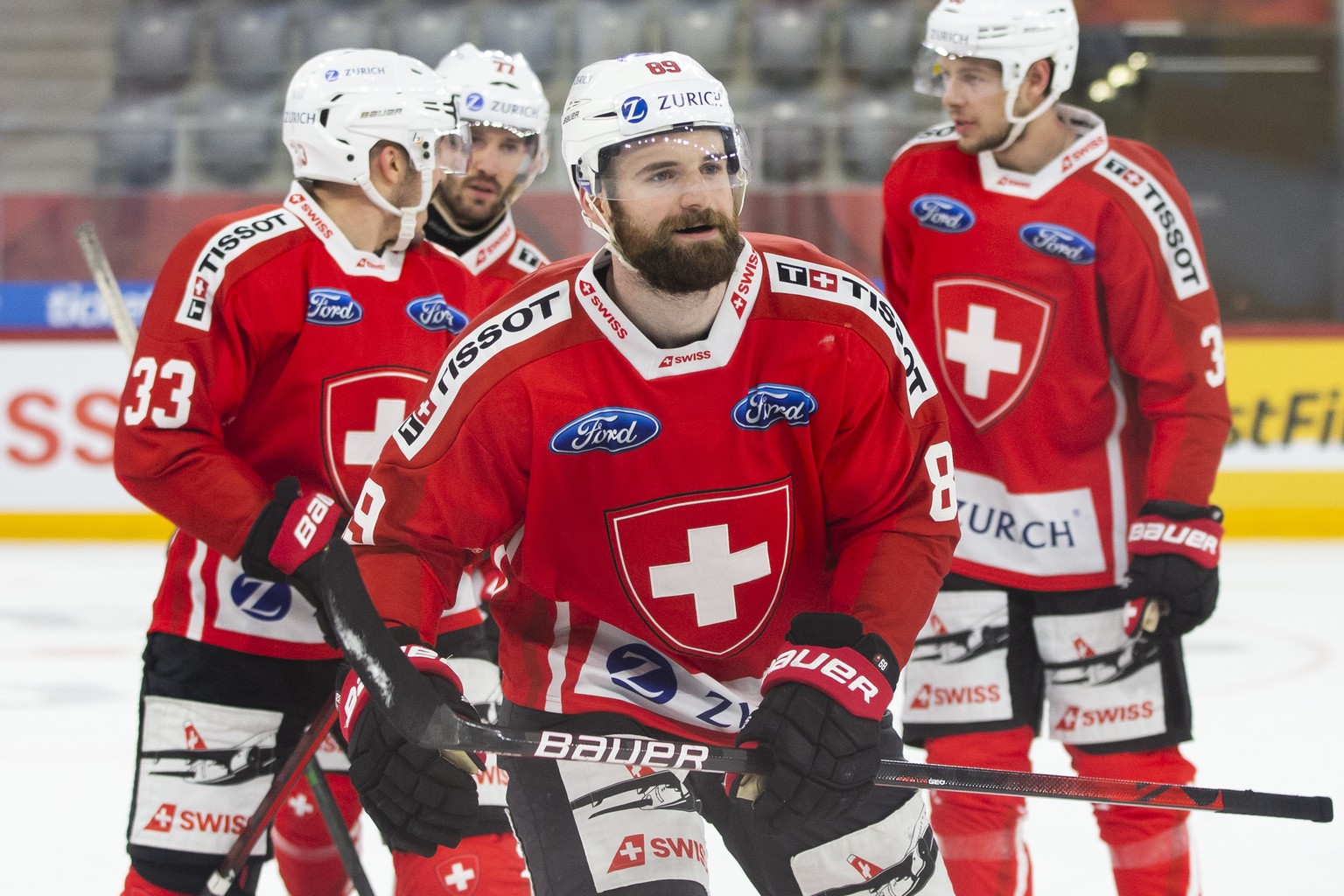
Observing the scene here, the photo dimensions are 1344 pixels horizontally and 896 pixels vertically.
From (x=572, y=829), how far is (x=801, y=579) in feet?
1.31

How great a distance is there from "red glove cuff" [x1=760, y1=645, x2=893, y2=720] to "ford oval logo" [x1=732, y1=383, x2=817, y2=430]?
0.84 ft

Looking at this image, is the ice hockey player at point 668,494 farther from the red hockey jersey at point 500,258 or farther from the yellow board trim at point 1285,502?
the yellow board trim at point 1285,502

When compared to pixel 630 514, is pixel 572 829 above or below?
below

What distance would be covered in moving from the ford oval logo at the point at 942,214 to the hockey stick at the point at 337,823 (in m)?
1.30

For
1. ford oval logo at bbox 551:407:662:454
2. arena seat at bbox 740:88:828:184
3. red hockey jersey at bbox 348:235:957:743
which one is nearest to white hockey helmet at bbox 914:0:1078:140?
red hockey jersey at bbox 348:235:957:743

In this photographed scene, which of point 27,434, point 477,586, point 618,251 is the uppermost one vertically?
point 618,251

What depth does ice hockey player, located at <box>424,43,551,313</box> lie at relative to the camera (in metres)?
2.98

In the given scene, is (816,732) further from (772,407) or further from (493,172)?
(493,172)

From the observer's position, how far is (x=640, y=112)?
1819mm

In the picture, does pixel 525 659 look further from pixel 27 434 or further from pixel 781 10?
pixel 781 10

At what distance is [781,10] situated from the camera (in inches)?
372

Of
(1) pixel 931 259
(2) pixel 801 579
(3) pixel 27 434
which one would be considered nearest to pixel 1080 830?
(1) pixel 931 259

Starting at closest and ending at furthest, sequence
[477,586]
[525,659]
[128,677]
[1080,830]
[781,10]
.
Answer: [525,659]
[477,586]
[1080,830]
[128,677]
[781,10]

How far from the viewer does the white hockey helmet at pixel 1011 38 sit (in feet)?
8.63
